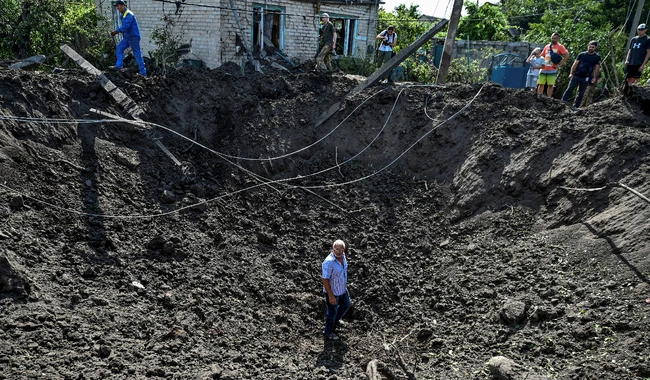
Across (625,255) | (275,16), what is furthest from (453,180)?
(275,16)

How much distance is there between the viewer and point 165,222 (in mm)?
7902

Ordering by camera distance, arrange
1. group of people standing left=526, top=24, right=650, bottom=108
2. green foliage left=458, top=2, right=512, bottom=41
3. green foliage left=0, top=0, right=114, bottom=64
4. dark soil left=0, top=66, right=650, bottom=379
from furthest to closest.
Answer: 1. green foliage left=458, top=2, right=512, bottom=41
2. green foliage left=0, top=0, right=114, bottom=64
3. group of people standing left=526, top=24, right=650, bottom=108
4. dark soil left=0, top=66, right=650, bottom=379

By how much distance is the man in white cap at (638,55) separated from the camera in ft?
31.2

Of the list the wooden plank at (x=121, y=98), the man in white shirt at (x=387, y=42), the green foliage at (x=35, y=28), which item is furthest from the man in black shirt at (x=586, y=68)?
the green foliage at (x=35, y=28)

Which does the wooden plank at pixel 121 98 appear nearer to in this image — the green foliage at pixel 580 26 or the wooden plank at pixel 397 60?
the wooden plank at pixel 397 60

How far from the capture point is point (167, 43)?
13.5 metres

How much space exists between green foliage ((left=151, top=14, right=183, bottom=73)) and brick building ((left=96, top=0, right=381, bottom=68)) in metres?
0.10

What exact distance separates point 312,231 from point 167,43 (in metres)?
8.02

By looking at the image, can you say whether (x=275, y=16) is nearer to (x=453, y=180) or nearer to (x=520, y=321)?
(x=453, y=180)

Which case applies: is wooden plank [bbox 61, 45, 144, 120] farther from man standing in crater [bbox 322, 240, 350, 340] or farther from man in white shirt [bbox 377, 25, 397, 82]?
man in white shirt [bbox 377, 25, 397, 82]

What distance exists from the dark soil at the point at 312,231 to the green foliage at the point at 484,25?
12914mm

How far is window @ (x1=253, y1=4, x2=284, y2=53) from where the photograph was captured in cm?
1456

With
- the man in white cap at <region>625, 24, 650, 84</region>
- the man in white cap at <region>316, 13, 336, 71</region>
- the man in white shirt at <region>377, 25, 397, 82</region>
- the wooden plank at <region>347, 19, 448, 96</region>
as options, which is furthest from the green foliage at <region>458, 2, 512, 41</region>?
the wooden plank at <region>347, 19, 448, 96</region>

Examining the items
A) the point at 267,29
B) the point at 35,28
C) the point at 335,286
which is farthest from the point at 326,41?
the point at 335,286
